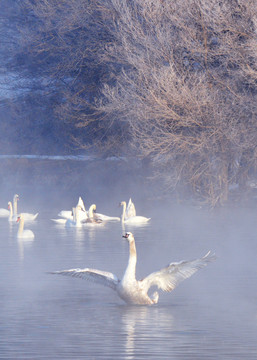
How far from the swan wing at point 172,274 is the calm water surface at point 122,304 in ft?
1.05

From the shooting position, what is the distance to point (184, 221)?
25781mm

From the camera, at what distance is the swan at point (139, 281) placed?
483 inches

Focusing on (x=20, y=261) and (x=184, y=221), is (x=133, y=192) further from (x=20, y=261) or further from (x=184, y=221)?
(x=20, y=261)

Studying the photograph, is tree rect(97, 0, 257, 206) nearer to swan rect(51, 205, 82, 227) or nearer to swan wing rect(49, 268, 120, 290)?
swan rect(51, 205, 82, 227)

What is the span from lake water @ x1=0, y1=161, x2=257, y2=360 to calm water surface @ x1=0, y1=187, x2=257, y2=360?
0.04ft

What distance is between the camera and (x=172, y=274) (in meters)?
12.5

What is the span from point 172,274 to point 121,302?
0.87 metres

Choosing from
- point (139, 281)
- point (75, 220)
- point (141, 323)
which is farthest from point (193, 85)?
point (141, 323)

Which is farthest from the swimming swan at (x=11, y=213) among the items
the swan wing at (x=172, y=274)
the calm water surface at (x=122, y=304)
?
the swan wing at (x=172, y=274)

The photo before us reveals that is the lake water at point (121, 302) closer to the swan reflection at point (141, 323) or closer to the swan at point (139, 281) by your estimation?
Answer: the swan reflection at point (141, 323)

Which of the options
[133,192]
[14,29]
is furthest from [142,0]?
[14,29]

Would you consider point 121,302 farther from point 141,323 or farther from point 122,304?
point 141,323

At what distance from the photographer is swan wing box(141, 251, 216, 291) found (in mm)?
12367

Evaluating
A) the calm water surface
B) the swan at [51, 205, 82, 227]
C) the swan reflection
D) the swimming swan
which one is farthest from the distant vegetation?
the swan reflection
